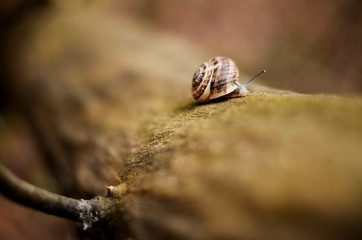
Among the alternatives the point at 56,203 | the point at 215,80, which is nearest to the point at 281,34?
the point at 215,80

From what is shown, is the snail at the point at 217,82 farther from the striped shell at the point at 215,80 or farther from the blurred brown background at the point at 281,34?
the blurred brown background at the point at 281,34

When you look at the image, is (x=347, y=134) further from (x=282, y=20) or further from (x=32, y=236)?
(x=282, y=20)

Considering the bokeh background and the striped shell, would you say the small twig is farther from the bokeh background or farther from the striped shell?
the bokeh background

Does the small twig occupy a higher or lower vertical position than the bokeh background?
lower

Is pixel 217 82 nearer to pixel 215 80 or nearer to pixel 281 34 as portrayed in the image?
pixel 215 80

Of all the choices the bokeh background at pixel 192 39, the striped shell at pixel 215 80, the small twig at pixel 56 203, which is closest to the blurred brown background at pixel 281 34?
the bokeh background at pixel 192 39

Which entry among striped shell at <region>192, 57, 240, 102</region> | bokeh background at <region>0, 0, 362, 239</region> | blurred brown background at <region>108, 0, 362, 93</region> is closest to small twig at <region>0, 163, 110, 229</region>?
striped shell at <region>192, 57, 240, 102</region>

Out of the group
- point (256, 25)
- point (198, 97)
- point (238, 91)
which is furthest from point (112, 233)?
point (256, 25)
